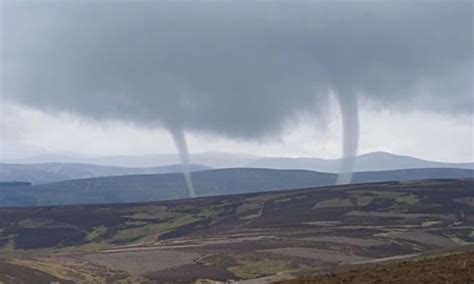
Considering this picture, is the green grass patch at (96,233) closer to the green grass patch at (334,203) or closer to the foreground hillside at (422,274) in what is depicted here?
the green grass patch at (334,203)

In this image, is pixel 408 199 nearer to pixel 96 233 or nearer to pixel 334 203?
pixel 334 203

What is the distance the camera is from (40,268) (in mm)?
73875

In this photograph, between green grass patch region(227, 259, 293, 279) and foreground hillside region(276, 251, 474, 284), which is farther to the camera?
green grass patch region(227, 259, 293, 279)

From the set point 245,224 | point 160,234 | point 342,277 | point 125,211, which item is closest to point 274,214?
point 245,224

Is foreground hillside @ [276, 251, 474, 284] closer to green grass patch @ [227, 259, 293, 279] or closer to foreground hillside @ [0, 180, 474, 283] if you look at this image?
foreground hillside @ [0, 180, 474, 283]

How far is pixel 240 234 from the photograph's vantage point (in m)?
119

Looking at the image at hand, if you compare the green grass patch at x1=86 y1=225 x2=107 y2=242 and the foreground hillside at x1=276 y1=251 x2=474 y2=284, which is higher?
the foreground hillside at x1=276 y1=251 x2=474 y2=284

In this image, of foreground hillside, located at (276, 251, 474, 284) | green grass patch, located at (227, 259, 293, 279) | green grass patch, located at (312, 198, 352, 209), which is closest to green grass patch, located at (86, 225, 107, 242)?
green grass patch, located at (312, 198, 352, 209)

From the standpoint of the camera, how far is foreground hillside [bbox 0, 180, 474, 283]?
7519 cm

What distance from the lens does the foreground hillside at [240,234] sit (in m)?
75.2

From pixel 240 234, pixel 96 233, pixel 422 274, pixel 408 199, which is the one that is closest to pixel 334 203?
pixel 408 199

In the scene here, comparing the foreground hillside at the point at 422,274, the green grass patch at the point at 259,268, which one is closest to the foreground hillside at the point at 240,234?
the green grass patch at the point at 259,268

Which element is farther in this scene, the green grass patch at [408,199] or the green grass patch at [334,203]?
the green grass patch at [334,203]

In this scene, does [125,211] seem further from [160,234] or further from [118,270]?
[118,270]
